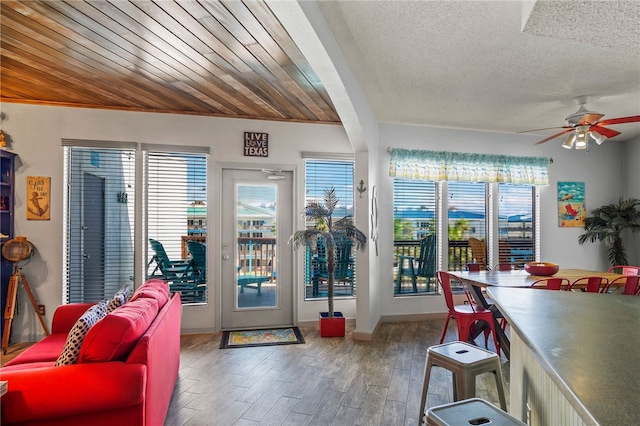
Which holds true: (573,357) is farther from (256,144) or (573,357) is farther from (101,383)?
(256,144)

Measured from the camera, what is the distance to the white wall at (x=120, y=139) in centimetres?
395

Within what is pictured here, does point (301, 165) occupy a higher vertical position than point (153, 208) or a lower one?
higher

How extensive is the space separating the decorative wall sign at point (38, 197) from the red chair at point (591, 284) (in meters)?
5.54

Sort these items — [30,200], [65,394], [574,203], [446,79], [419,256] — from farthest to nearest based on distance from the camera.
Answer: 1. [574,203]
2. [419,256]
3. [30,200]
4. [446,79]
5. [65,394]

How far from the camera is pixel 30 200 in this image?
3.95 metres

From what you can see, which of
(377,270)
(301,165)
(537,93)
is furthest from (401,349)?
(537,93)

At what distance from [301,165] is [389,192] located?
4.25 feet

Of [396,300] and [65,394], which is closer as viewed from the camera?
[65,394]

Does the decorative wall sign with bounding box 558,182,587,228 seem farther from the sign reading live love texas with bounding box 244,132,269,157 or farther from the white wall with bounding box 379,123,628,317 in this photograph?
the sign reading live love texas with bounding box 244,132,269,157

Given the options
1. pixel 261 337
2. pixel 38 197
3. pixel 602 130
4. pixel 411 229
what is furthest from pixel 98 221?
pixel 602 130

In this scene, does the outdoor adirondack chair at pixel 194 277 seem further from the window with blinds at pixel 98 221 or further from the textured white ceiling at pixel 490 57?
the textured white ceiling at pixel 490 57

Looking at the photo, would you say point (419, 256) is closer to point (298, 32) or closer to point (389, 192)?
point (389, 192)

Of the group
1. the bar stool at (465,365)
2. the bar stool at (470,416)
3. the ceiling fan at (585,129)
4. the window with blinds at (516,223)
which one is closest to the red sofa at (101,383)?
the bar stool at (470,416)

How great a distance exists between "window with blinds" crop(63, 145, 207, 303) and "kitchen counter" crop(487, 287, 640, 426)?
3510mm
